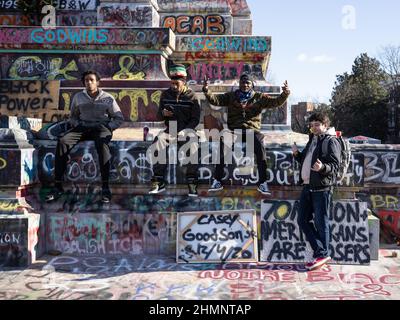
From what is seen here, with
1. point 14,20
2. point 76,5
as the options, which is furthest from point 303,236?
point 14,20

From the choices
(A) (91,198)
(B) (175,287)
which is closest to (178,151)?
(A) (91,198)

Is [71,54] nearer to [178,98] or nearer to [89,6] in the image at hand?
[89,6]

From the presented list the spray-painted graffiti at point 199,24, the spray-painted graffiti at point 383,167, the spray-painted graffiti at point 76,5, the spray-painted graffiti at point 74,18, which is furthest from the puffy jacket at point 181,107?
the spray-painted graffiti at point 76,5

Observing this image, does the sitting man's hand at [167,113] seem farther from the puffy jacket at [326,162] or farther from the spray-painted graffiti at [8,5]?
the spray-painted graffiti at [8,5]

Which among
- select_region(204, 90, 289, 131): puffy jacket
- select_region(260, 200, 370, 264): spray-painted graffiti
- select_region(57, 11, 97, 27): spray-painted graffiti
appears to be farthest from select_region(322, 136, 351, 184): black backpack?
select_region(57, 11, 97, 27): spray-painted graffiti

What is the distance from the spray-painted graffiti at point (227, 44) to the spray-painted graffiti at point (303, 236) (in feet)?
14.9

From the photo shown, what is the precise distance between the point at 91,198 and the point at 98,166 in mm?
507

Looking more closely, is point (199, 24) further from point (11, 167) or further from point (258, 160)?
point (11, 167)

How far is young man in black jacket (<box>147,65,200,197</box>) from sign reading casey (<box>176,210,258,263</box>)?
0.45 m

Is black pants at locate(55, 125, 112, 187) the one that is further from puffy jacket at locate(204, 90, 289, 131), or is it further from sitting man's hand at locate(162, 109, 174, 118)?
puffy jacket at locate(204, 90, 289, 131)

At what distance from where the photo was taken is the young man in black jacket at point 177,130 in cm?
734

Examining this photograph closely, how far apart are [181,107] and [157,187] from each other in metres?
1.28

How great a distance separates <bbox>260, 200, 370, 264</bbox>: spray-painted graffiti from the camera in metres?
6.93

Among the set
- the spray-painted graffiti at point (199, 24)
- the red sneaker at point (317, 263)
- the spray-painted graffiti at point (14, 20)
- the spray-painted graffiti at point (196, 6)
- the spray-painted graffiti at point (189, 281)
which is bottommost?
the spray-painted graffiti at point (189, 281)
